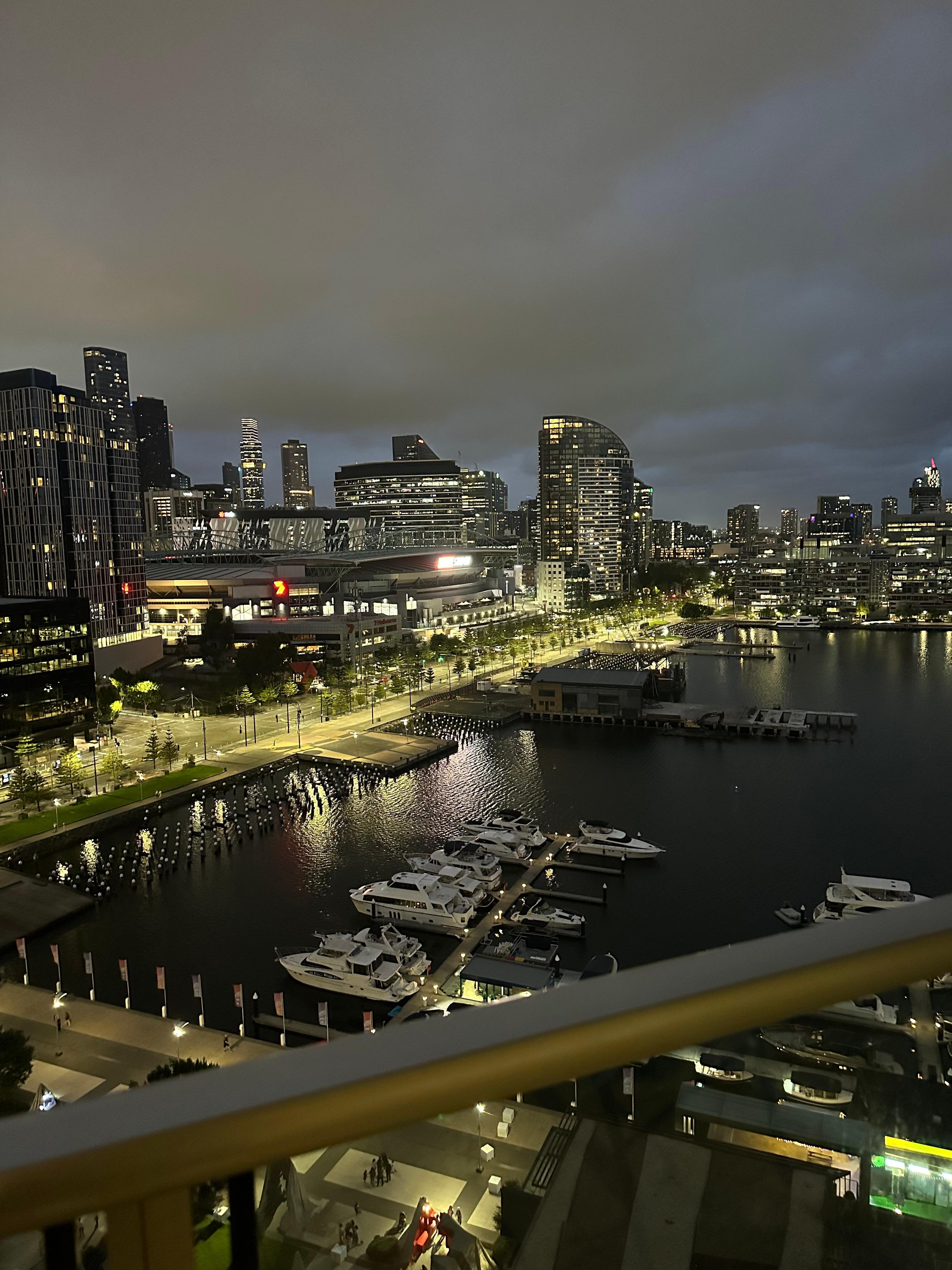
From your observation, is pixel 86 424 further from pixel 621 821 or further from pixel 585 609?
pixel 585 609

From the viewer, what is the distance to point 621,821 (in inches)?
340

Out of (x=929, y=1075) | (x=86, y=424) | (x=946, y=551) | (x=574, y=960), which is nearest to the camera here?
(x=929, y=1075)

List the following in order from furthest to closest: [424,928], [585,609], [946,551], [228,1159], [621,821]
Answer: [946,551]
[585,609]
[621,821]
[424,928]
[228,1159]

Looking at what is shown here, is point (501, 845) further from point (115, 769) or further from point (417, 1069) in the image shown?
point (417, 1069)

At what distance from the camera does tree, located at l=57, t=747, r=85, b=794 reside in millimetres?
9266

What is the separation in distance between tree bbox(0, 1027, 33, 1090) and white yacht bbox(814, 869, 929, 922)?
5330 mm

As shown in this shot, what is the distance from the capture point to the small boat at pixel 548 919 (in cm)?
607

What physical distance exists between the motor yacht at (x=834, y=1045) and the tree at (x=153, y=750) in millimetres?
10699

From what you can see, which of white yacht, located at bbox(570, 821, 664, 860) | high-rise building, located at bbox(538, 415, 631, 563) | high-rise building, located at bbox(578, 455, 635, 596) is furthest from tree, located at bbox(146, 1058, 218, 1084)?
high-rise building, located at bbox(538, 415, 631, 563)

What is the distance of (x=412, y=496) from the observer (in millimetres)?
47656

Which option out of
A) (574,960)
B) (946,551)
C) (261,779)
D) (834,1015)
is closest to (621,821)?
(574,960)

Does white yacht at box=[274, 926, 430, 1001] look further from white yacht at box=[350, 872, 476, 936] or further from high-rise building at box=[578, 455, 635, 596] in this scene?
high-rise building at box=[578, 455, 635, 596]

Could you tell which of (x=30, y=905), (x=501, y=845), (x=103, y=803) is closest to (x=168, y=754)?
(x=103, y=803)

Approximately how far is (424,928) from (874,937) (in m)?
6.16
